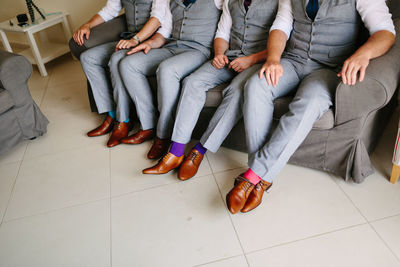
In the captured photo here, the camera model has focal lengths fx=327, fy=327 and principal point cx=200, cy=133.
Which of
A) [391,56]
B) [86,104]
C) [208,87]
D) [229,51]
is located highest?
[391,56]

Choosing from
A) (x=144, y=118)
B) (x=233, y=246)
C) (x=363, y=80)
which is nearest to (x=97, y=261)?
(x=233, y=246)

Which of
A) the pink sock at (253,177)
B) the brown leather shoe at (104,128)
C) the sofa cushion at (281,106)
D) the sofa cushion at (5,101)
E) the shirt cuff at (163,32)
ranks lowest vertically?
the brown leather shoe at (104,128)

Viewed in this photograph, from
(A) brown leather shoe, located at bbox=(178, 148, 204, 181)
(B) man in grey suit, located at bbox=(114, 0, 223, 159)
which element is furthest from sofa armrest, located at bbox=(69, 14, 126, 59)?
(A) brown leather shoe, located at bbox=(178, 148, 204, 181)

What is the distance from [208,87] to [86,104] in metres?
Result: 1.22

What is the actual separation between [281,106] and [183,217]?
67 cm

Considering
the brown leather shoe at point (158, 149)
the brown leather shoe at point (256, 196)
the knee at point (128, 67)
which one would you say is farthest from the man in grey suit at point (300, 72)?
the knee at point (128, 67)

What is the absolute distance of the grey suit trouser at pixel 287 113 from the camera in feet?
4.47

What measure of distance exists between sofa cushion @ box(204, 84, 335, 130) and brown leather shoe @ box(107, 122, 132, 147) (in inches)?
23.5

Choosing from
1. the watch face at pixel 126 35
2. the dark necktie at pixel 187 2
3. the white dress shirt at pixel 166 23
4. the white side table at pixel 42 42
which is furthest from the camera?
the white side table at pixel 42 42

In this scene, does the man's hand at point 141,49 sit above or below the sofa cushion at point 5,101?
above

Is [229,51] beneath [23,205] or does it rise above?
above

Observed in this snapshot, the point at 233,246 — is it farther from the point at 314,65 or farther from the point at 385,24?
the point at 385,24

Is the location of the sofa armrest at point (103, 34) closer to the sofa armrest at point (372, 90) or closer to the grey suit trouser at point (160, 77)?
the grey suit trouser at point (160, 77)

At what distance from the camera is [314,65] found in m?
1.55
